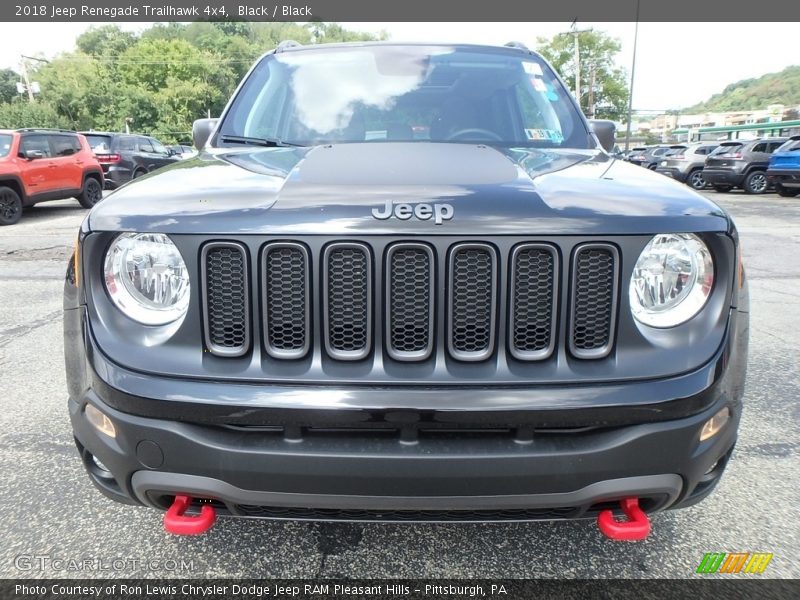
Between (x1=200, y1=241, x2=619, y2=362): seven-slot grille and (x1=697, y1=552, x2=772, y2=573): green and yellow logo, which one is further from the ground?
(x1=200, y1=241, x2=619, y2=362): seven-slot grille

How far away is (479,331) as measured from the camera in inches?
60.5

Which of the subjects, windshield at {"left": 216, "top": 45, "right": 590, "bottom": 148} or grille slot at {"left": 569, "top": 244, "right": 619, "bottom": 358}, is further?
windshield at {"left": 216, "top": 45, "right": 590, "bottom": 148}

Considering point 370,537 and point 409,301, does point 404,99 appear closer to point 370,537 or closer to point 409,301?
point 409,301

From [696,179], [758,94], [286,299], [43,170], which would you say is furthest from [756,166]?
[758,94]

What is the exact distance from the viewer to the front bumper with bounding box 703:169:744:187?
60.4 ft

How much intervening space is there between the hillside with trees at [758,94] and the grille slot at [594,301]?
133m

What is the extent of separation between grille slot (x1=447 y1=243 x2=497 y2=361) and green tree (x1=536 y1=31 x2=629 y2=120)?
191 feet

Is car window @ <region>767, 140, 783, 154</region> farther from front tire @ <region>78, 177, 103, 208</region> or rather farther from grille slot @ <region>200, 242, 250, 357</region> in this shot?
grille slot @ <region>200, 242, 250, 357</region>

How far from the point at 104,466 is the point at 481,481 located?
1.05 m

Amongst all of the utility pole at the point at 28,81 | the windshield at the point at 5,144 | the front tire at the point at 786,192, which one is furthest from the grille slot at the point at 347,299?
the utility pole at the point at 28,81

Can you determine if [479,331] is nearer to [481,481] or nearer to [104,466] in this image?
[481,481]

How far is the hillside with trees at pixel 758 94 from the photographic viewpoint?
11844cm

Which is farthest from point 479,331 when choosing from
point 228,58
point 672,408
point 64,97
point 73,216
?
point 228,58

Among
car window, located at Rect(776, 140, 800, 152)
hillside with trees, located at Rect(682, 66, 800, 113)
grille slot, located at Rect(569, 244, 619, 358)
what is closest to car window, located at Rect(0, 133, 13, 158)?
grille slot, located at Rect(569, 244, 619, 358)
